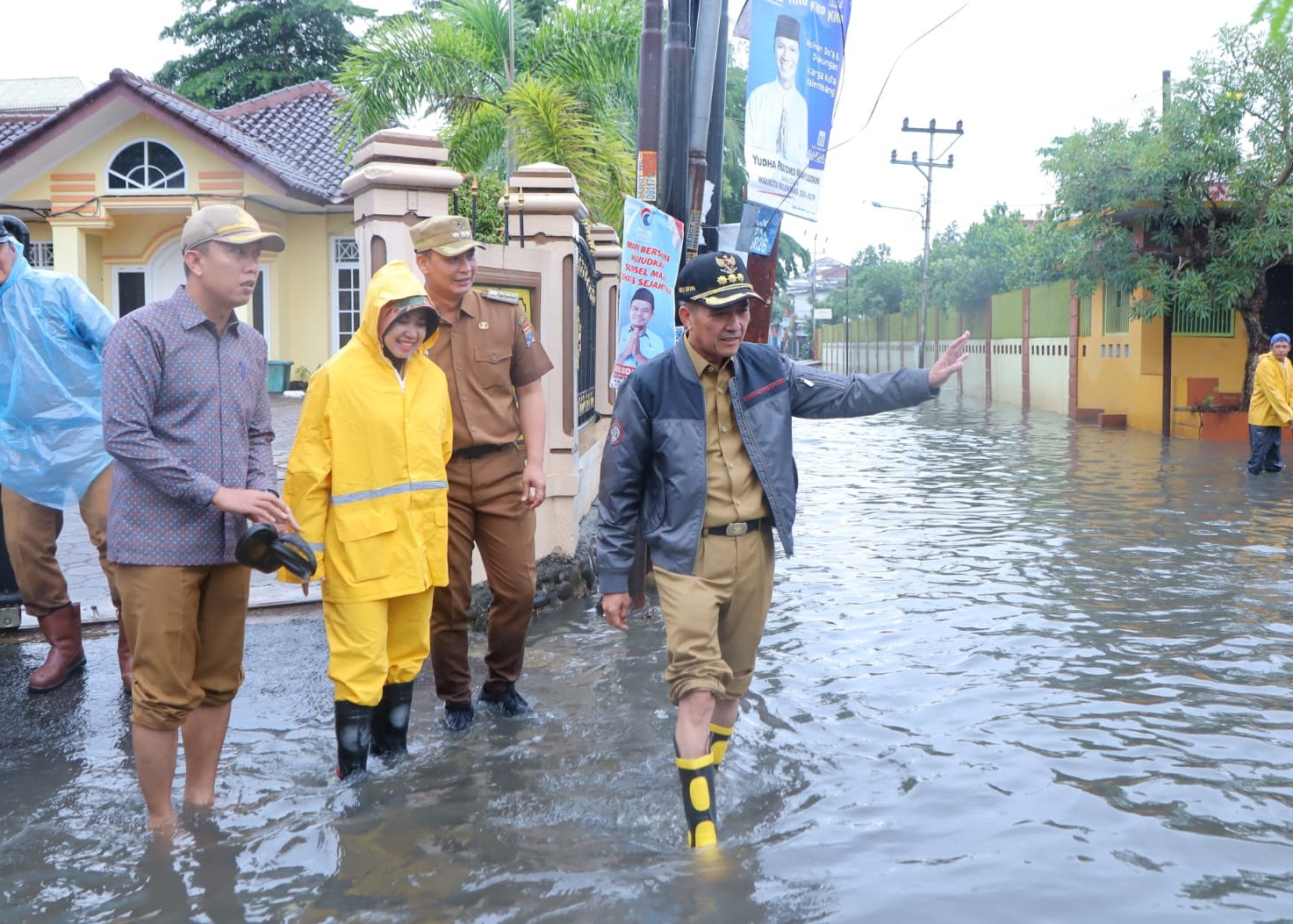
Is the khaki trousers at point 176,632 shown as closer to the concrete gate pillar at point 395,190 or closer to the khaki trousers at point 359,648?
the khaki trousers at point 359,648

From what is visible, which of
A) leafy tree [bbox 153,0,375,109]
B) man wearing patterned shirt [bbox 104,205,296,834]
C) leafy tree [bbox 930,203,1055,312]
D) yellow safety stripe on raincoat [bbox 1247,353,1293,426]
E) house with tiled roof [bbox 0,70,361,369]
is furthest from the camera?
leafy tree [bbox 930,203,1055,312]

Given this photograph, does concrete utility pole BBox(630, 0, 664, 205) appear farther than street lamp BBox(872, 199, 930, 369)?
No

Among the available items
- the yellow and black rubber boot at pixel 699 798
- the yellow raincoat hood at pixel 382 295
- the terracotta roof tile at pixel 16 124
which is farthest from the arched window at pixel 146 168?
the yellow and black rubber boot at pixel 699 798

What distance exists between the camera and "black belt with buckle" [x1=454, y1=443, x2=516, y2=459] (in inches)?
200

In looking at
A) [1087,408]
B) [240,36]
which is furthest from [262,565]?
[240,36]

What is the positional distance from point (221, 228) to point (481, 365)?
140 cm

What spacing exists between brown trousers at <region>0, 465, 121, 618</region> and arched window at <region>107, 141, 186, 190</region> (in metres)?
18.9

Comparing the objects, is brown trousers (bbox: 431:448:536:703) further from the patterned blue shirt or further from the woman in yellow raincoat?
the patterned blue shirt

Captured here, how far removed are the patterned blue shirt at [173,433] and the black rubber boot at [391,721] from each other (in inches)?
37.6

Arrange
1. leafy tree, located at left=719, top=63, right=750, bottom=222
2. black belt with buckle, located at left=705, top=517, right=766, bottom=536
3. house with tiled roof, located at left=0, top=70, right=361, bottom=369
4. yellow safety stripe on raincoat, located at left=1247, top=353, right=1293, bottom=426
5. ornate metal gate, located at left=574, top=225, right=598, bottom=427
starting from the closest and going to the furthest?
black belt with buckle, located at left=705, top=517, right=766, bottom=536, ornate metal gate, located at left=574, top=225, right=598, bottom=427, yellow safety stripe on raincoat, located at left=1247, top=353, right=1293, bottom=426, house with tiled roof, located at left=0, top=70, right=361, bottom=369, leafy tree, located at left=719, top=63, right=750, bottom=222

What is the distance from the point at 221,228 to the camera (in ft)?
13.0

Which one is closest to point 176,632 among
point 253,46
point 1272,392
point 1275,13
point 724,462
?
point 724,462

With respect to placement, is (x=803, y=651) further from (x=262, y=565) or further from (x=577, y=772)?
(x=262, y=565)

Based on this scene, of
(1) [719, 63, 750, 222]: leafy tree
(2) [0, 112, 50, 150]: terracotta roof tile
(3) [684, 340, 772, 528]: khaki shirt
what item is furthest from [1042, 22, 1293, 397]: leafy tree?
(2) [0, 112, 50, 150]: terracotta roof tile
